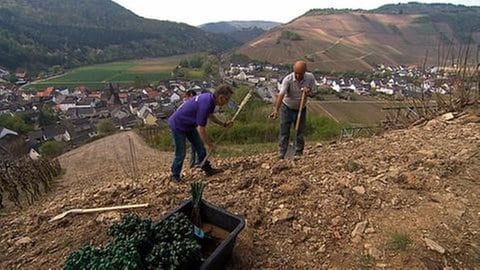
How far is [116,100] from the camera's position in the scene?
4719 centimetres

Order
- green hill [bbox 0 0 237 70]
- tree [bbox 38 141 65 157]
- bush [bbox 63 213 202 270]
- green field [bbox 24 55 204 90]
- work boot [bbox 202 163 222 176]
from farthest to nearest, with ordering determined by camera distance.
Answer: green hill [bbox 0 0 237 70]
green field [bbox 24 55 204 90]
tree [bbox 38 141 65 157]
work boot [bbox 202 163 222 176]
bush [bbox 63 213 202 270]

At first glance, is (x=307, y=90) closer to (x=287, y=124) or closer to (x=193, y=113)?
(x=287, y=124)

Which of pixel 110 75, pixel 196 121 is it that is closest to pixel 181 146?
pixel 196 121

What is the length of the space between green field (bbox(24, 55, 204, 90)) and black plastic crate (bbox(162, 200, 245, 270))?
56.0 meters

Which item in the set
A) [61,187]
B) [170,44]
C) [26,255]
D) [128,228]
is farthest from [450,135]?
[170,44]

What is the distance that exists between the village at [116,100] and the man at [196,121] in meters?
24.1

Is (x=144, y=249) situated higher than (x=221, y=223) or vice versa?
(x=144, y=249)

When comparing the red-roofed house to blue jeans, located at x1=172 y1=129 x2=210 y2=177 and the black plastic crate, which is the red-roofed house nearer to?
blue jeans, located at x1=172 y1=129 x2=210 y2=177

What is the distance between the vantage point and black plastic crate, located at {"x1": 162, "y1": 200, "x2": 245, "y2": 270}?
7.37 feet

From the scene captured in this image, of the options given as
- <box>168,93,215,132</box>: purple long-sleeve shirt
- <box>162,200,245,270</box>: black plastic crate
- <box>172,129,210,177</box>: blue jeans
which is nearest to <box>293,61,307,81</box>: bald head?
<box>168,93,215,132</box>: purple long-sleeve shirt

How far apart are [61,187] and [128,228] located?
820 cm

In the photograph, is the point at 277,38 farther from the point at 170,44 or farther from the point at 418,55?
the point at 170,44

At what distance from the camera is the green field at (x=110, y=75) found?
188 ft

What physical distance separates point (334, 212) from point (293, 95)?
217 centimetres
